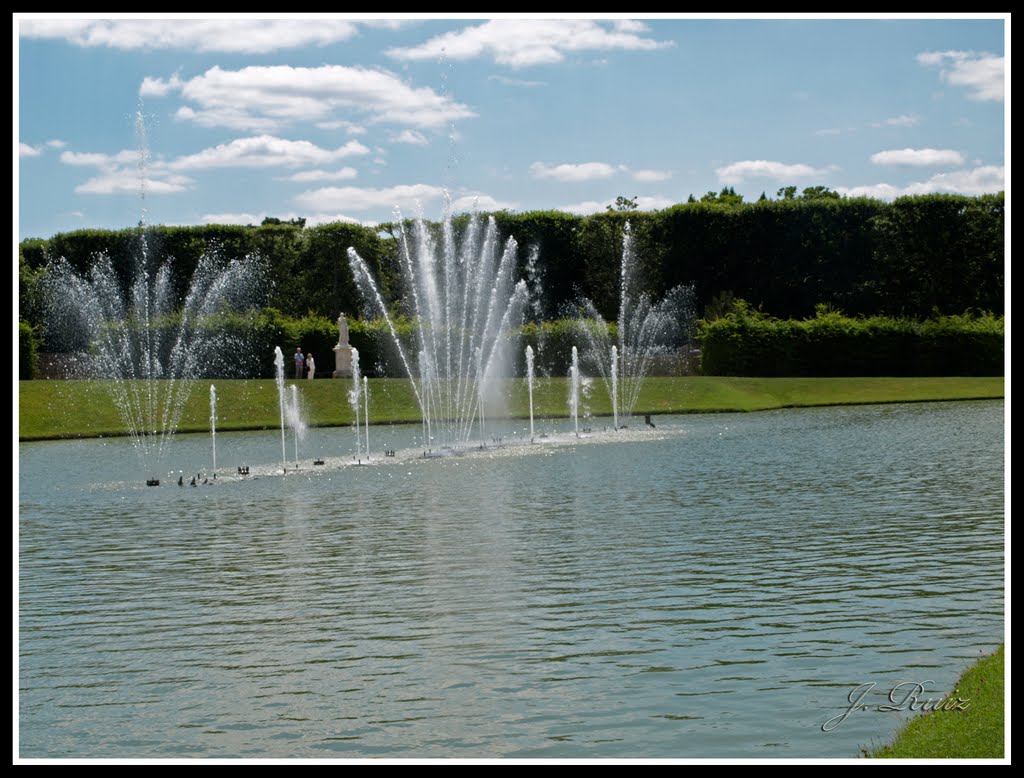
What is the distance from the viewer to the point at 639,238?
63.0m

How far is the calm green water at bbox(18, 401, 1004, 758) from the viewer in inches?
336

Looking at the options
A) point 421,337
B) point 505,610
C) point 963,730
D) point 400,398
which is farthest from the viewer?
point 421,337

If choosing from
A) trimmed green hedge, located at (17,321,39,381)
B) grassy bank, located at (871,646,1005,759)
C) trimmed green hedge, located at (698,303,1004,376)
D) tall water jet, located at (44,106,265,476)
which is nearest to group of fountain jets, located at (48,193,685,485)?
tall water jet, located at (44,106,265,476)

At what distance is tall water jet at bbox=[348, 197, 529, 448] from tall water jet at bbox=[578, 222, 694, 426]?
351 cm

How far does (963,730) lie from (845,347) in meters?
43.2

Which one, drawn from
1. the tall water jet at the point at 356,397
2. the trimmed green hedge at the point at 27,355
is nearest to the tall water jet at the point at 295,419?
the tall water jet at the point at 356,397

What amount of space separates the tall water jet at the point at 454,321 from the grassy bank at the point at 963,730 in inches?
867

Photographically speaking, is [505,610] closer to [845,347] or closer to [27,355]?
[27,355]

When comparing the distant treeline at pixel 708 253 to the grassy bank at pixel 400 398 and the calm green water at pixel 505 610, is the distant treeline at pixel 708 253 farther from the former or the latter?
the calm green water at pixel 505 610

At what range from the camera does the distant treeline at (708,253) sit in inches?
2293

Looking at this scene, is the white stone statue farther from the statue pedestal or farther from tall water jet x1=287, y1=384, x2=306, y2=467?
tall water jet x1=287, y1=384, x2=306, y2=467

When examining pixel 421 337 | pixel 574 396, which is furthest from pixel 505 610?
pixel 421 337

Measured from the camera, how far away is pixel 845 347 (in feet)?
161

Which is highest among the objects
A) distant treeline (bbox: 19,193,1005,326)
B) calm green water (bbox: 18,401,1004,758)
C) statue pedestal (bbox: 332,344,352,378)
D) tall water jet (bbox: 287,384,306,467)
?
distant treeline (bbox: 19,193,1005,326)
